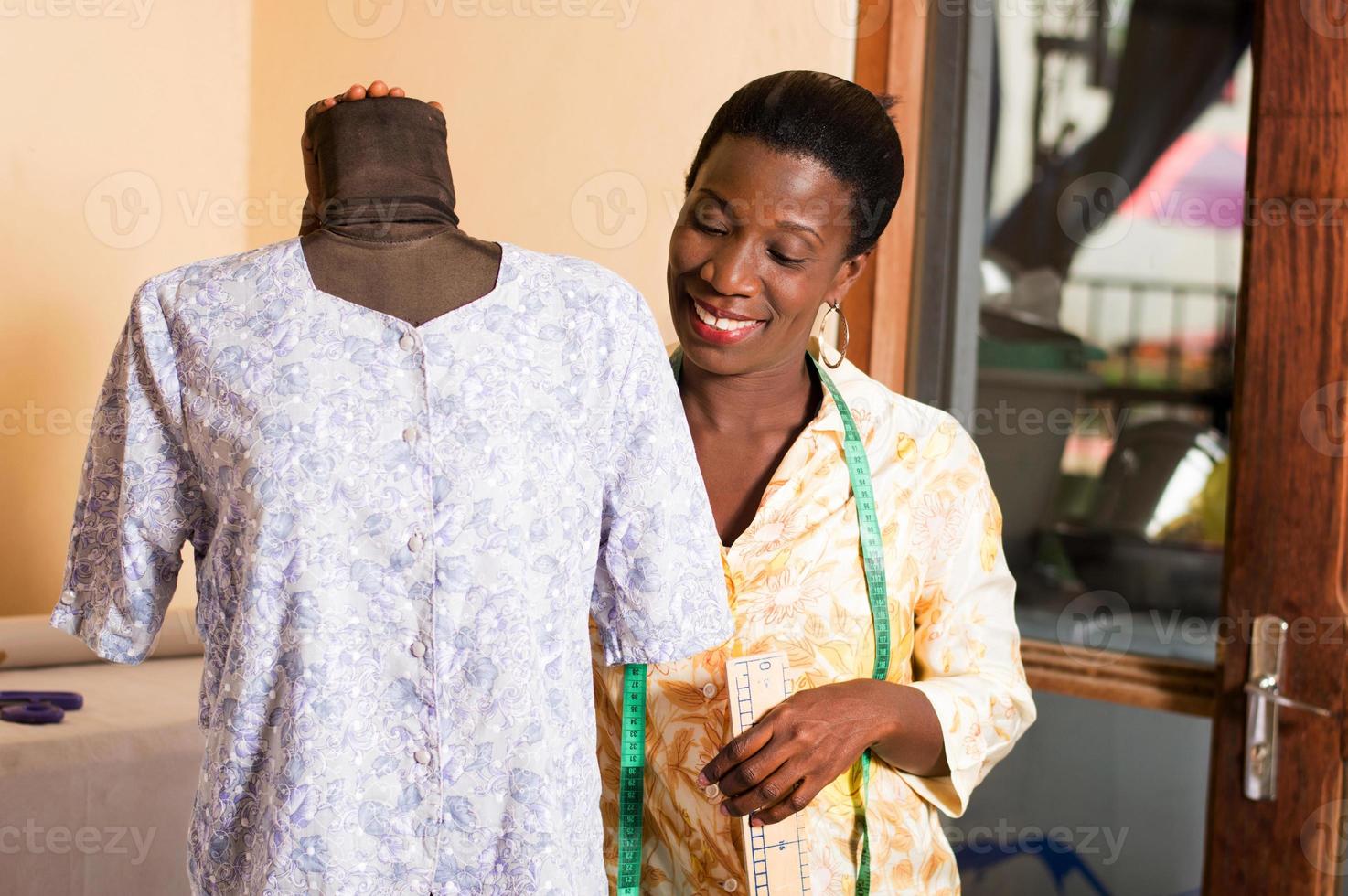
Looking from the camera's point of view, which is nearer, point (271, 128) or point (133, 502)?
point (133, 502)

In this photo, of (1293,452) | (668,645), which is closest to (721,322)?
(668,645)

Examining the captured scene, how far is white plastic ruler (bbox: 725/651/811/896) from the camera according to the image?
1200 millimetres

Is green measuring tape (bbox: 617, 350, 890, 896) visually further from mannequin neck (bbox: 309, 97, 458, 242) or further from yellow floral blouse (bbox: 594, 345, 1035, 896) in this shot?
mannequin neck (bbox: 309, 97, 458, 242)

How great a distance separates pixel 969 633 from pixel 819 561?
0.65 feet

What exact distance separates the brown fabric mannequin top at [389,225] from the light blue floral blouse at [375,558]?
0.02 meters

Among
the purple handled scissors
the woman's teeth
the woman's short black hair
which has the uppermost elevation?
the woman's short black hair

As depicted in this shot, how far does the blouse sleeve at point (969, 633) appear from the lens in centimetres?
137

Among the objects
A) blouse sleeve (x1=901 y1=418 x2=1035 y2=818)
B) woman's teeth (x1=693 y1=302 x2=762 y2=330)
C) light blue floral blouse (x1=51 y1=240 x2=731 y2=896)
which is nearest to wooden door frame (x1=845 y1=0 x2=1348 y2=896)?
blouse sleeve (x1=901 y1=418 x2=1035 y2=818)

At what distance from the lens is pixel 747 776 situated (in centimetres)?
117

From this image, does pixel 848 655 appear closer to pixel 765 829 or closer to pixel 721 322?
pixel 765 829

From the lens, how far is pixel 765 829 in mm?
1221

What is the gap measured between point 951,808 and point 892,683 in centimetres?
20

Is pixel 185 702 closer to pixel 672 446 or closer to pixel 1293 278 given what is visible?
pixel 672 446

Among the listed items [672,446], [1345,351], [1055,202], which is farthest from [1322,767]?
[672,446]
